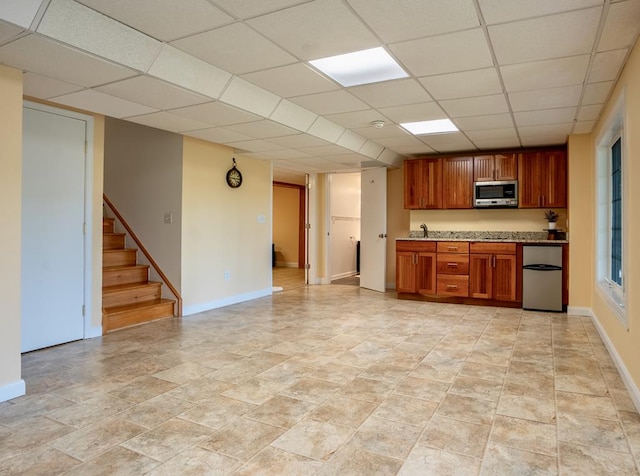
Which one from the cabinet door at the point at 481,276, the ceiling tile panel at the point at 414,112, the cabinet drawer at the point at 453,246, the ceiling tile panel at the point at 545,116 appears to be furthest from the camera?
the cabinet drawer at the point at 453,246

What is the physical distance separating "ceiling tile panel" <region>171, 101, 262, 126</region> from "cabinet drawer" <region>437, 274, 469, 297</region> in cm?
369

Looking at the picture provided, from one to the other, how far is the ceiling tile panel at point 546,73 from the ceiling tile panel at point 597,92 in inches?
7.6

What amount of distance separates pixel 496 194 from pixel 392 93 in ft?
10.6

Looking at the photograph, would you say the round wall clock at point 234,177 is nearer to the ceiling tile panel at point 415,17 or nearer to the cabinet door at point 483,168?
the cabinet door at point 483,168

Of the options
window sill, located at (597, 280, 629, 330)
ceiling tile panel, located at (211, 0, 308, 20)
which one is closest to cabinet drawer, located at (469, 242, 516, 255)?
window sill, located at (597, 280, 629, 330)

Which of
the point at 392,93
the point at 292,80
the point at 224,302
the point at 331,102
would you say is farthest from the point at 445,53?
the point at 224,302

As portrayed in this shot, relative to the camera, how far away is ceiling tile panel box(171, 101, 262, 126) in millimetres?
3774

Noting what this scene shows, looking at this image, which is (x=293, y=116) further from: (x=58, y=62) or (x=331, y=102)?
(x=58, y=62)

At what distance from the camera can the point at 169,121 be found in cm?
431

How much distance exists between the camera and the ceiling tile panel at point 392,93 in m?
3.60

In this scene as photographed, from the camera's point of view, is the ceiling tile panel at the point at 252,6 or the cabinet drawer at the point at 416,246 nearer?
the ceiling tile panel at the point at 252,6

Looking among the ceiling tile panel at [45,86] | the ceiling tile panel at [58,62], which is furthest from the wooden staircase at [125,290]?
the ceiling tile panel at [58,62]

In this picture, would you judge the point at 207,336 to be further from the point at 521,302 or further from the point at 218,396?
the point at 521,302

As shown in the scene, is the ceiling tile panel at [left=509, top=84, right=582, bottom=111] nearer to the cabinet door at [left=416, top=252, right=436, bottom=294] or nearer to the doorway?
the cabinet door at [left=416, top=252, right=436, bottom=294]
